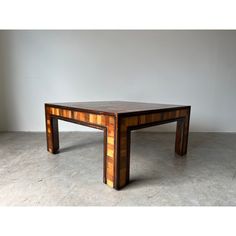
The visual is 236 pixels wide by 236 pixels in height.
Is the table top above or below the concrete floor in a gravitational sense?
above

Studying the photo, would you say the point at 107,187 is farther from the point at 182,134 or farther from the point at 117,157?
the point at 182,134

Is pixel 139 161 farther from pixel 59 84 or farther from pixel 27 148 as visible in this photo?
pixel 59 84

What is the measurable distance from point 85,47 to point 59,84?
0.77 metres

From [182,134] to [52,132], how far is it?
4.83 feet

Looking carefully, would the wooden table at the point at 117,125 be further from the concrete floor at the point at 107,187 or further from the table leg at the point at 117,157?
the concrete floor at the point at 107,187

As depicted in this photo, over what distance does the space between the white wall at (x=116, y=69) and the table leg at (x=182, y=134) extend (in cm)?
119

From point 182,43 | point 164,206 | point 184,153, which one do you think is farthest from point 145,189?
point 182,43

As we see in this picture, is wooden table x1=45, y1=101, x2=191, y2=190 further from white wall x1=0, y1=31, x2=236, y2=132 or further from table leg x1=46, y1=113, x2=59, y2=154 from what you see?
white wall x1=0, y1=31, x2=236, y2=132

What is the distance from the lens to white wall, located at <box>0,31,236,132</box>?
304cm

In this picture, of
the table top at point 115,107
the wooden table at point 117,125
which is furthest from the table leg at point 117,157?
the table top at point 115,107

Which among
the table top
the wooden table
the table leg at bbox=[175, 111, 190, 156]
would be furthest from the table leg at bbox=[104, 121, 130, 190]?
the table leg at bbox=[175, 111, 190, 156]

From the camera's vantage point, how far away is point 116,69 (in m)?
3.15

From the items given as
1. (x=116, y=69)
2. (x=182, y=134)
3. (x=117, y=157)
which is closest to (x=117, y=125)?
(x=117, y=157)

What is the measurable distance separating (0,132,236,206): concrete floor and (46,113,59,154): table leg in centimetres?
9
